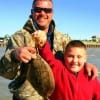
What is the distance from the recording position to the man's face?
592cm

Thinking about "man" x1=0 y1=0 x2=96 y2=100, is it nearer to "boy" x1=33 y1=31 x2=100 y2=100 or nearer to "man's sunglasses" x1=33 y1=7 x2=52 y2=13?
"man's sunglasses" x1=33 y1=7 x2=52 y2=13

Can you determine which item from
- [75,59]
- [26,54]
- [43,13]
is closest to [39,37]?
[26,54]

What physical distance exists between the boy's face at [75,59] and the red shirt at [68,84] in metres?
0.08

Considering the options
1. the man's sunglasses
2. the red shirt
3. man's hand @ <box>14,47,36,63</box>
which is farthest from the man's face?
man's hand @ <box>14,47,36,63</box>

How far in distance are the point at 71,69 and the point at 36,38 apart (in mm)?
1128

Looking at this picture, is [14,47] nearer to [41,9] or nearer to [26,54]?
[26,54]

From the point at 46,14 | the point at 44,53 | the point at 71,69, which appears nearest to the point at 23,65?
the point at 44,53

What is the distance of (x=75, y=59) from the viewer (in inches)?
219

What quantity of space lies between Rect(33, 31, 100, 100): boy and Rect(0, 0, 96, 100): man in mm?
252

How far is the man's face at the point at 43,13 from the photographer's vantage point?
19.4 ft

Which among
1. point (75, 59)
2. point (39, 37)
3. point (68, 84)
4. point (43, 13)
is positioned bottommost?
point (68, 84)

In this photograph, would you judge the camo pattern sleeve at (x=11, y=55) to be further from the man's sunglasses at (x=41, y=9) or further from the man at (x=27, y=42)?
the man's sunglasses at (x=41, y=9)

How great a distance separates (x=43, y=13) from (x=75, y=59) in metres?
0.89

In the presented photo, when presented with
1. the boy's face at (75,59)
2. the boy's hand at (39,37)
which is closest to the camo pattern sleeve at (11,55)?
the boy's hand at (39,37)
